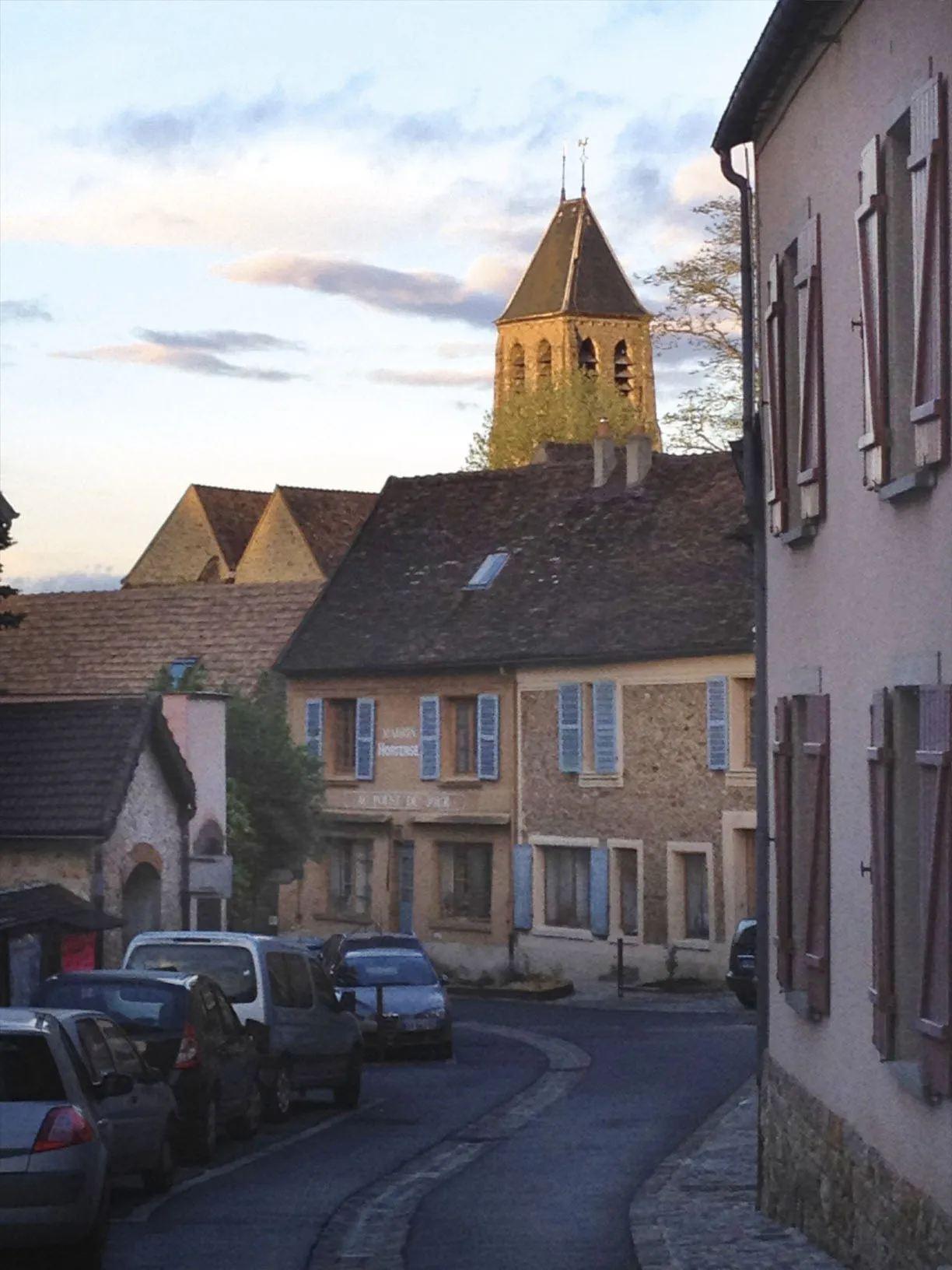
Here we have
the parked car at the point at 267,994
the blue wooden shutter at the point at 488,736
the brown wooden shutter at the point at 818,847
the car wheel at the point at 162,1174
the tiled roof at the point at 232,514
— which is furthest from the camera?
the tiled roof at the point at 232,514

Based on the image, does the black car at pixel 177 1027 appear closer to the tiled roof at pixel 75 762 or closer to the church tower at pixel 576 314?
the tiled roof at pixel 75 762

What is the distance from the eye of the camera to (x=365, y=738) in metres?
51.5

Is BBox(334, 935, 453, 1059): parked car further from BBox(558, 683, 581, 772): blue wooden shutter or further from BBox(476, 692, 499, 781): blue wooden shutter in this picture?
BBox(476, 692, 499, 781): blue wooden shutter

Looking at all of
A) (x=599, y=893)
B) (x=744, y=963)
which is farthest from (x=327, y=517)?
(x=744, y=963)

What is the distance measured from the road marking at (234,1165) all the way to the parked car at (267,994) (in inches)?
20.1

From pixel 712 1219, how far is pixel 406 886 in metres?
34.2

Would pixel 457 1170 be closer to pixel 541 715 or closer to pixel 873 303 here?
pixel 873 303

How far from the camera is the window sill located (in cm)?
1166

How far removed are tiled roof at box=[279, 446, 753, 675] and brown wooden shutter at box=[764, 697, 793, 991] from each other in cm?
2770

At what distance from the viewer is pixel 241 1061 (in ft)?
70.3

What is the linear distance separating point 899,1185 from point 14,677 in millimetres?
48672

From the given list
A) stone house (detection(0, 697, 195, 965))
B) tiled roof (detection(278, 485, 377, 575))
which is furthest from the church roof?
stone house (detection(0, 697, 195, 965))

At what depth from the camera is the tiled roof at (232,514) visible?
83.3 meters

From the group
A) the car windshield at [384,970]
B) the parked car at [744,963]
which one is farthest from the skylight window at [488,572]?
the car windshield at [384,970]
